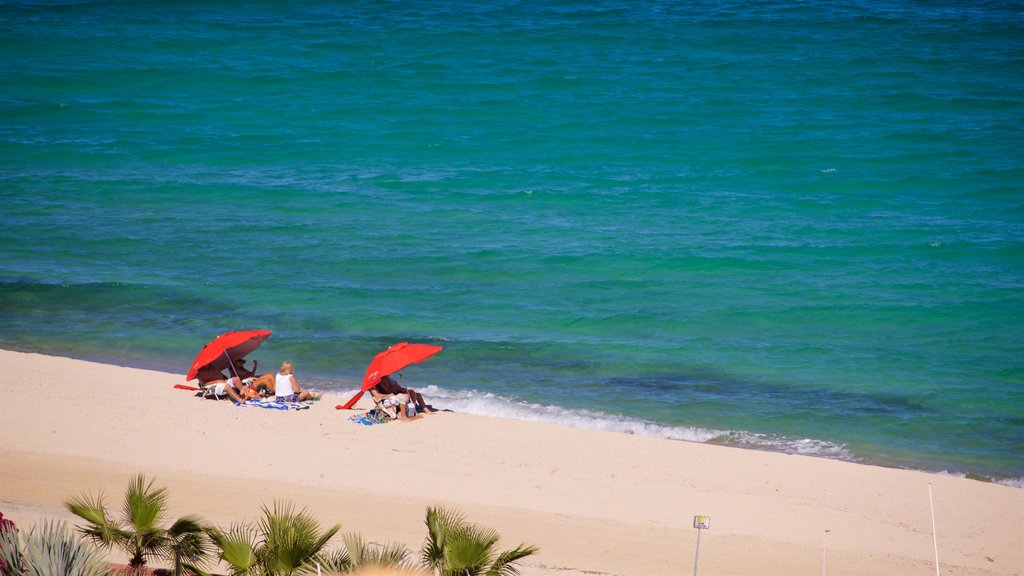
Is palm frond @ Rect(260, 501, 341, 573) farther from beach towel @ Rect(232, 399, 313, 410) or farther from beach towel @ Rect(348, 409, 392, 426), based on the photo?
beach towel @ Rect(232, 399, 313, 410)

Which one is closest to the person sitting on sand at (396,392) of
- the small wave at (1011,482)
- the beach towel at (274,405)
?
the beach towel at (274,405)

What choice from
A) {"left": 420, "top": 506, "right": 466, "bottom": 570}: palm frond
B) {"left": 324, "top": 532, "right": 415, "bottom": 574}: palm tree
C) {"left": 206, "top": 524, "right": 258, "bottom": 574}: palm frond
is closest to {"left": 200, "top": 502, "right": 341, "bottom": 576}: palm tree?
{"left": 206, "top": 524, "right": 258, "bottom": 574}: palm frond

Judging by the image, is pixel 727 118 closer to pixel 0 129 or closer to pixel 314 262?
pixel 314 262

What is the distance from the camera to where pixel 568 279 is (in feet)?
77.4

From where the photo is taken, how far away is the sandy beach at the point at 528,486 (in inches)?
458

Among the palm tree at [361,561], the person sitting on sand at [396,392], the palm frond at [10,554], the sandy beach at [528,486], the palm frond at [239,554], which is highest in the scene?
the person sitting on sand at [396,392]

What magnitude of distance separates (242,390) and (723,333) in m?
9.40

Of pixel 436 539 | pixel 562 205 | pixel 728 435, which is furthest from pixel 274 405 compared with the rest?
pixel 562 205

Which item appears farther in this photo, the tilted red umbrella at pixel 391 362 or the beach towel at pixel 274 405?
the beach towel at pixel 274 405

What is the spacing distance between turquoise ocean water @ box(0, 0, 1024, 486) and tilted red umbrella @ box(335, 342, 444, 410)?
1.79m

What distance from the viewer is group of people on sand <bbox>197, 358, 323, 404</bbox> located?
50.3 ft

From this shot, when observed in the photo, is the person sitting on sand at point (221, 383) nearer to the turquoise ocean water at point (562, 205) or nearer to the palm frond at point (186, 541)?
the turquoise ocean water at point (562, 205)

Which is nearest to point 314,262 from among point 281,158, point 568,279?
point 568,279

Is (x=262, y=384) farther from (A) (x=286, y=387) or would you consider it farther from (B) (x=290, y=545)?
(B) (x=290, y=545)
